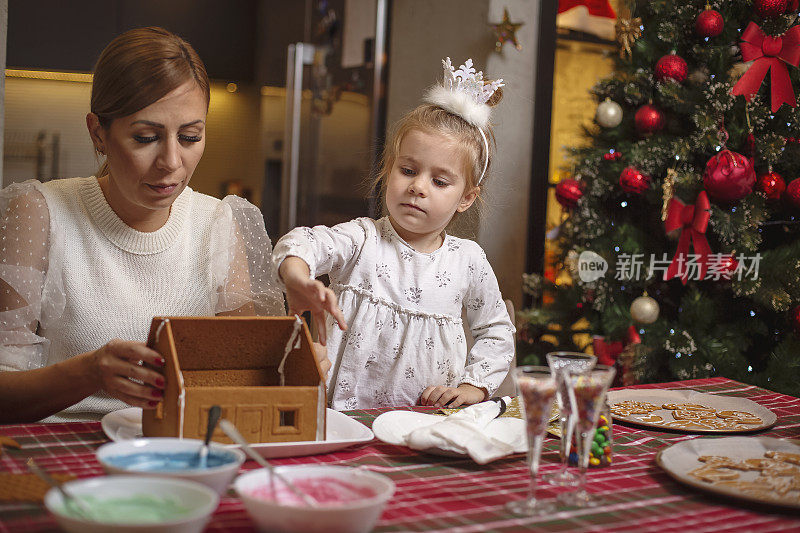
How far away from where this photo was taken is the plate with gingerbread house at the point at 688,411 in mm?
1600

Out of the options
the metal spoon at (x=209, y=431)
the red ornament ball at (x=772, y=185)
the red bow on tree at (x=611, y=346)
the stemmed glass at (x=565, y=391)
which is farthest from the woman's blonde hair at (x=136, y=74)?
the red ornament ball at (x=772, y=185)

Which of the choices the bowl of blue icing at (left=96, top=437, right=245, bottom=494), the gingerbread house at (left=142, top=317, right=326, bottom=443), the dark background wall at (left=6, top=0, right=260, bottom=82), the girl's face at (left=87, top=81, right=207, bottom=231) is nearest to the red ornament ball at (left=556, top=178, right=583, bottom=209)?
the dark background wall at (left=6, top=0, right=260, bottom=82)

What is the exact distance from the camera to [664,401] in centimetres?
188

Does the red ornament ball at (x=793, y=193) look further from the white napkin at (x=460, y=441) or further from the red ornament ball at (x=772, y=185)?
the white napkin at (x=460, y=441)

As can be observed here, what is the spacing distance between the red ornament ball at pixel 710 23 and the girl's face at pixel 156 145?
217cm

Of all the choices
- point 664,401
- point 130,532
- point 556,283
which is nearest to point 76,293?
point 130,532

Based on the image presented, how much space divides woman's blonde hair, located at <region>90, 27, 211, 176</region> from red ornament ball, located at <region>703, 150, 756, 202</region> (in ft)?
6.64

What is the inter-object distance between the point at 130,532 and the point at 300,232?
109 centimetres

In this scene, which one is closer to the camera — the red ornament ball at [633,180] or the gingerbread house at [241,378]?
the gingerbread house at [241,378]

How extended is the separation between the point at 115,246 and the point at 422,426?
0.90 metres

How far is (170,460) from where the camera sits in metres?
1.06

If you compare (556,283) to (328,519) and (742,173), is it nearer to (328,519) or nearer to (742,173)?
(742,173)

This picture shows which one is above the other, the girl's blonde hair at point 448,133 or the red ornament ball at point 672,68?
the red ornament ball at point 672,68

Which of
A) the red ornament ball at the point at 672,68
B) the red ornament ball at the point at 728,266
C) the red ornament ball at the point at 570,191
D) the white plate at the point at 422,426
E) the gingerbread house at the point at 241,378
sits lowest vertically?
the white plate at the point at 422,426
